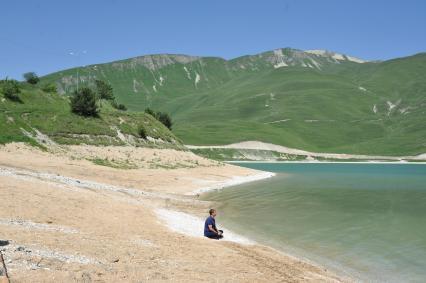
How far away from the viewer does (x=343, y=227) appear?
119 ft

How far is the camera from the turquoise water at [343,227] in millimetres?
25016

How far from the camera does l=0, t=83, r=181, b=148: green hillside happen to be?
6556 cm

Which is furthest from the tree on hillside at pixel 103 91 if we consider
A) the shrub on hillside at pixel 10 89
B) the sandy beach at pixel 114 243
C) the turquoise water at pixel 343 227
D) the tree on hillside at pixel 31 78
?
the sandy beach at pixel 114 243

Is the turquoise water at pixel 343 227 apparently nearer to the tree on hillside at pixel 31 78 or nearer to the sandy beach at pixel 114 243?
the sandy beach at pixel 114 243

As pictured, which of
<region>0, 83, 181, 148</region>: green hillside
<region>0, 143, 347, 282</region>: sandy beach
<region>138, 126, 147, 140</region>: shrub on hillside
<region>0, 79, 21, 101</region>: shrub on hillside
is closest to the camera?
<region>0, 143, 347, 282</region>: sandy beach

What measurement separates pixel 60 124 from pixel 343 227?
52.1 meters

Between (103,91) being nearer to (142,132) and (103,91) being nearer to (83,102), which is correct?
(142,132)

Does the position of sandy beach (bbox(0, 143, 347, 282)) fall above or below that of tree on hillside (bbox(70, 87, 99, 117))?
below

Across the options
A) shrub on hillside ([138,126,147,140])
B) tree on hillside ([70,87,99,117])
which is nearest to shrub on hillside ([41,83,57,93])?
tree on hillside ([70,87,99,117])

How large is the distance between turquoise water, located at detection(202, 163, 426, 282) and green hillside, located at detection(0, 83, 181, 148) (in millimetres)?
25971

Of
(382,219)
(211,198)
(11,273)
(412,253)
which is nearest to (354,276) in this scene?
(412,253)

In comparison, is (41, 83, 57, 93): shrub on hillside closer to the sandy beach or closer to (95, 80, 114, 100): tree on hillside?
(95, 80, 114, 100): tree on hillside

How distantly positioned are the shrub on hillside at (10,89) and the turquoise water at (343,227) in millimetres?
40067

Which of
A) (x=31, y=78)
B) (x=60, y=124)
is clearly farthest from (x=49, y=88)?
(x=60, y=124)
